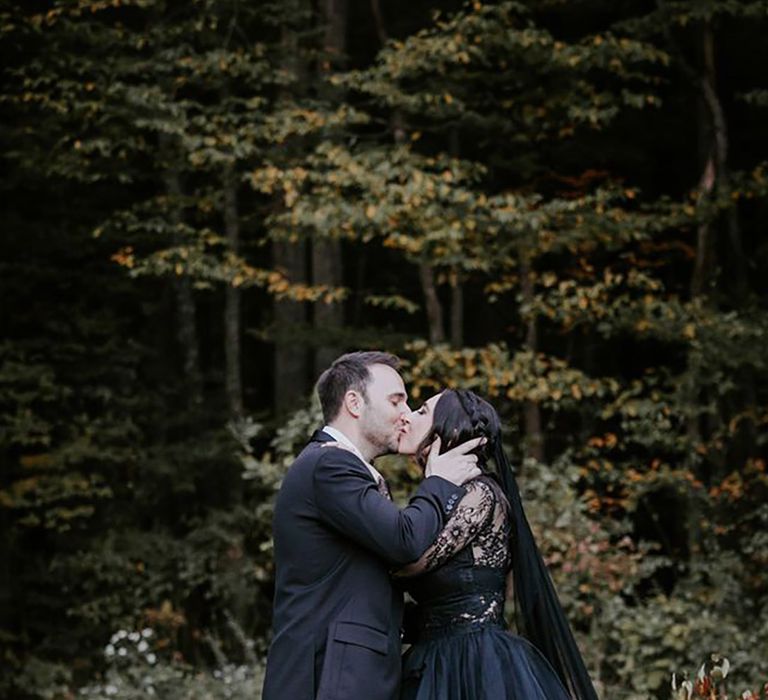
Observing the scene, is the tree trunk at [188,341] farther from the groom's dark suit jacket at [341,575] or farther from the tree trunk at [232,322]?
the groom's dark suit jacket at [341,575]

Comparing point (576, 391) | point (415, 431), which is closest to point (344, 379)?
point (415, 431)

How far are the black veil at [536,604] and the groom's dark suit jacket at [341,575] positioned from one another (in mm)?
330

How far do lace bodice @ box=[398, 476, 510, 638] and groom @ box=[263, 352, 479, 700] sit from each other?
0.08 metres

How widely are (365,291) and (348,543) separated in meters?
9.24

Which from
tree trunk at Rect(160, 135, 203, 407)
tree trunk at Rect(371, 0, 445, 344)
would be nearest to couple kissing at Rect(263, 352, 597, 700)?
tree trunk at Rect(371, 0, 445, 344)

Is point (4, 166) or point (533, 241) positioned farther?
point (4, 166)

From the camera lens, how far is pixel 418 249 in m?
10.8

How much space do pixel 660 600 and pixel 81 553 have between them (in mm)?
6262

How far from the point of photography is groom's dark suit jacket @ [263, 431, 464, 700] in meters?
3.86

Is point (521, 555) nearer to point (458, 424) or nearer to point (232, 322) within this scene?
point (458, 424)

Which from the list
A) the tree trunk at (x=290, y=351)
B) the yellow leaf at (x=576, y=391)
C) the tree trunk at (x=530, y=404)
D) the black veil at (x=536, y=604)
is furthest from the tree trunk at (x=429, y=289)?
the black veil at (x=536, y=604)

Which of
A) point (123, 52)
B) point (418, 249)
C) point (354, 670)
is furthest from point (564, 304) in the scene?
point (354, 670)

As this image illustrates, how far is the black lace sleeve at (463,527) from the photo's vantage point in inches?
157

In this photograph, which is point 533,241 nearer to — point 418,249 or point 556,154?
point 418,249
